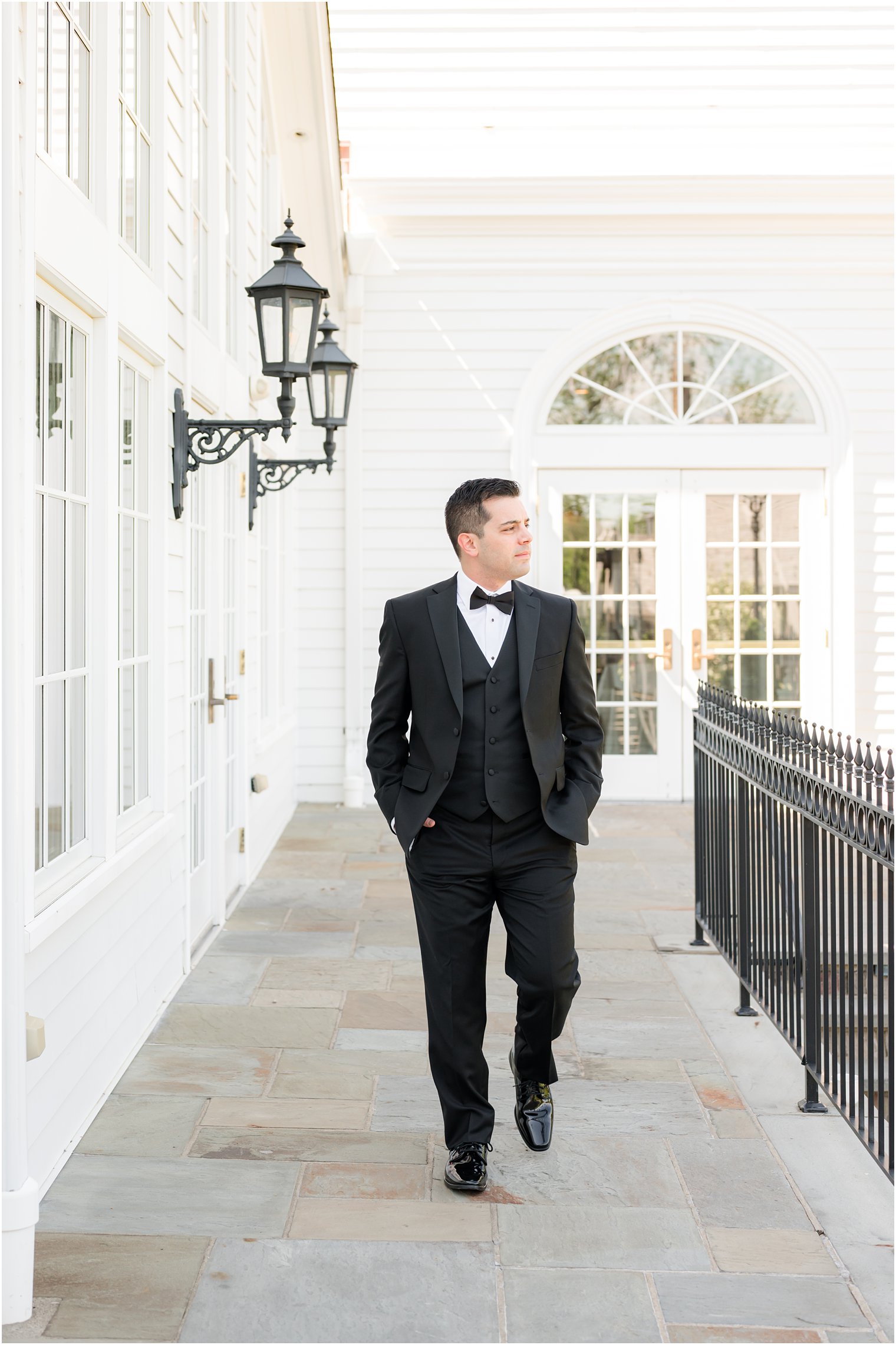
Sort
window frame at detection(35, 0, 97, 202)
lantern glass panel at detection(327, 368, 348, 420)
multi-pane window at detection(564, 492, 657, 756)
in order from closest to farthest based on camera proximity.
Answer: window frame at detection(35, 0, 97, 202)
lantern glass panel at detection(327, 368, 348, 420)
multi-pane window at detection(564, 492, 657, 756)

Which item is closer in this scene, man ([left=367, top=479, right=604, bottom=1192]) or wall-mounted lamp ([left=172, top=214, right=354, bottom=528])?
man ([left=367, top=479, right=604, bottom=1192])

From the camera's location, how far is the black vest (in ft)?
9.75

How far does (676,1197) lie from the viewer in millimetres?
2984

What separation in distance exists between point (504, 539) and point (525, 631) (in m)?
0.23

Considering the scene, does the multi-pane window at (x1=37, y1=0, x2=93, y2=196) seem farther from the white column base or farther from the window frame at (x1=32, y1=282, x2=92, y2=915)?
the white column base

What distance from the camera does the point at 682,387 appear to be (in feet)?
29.7

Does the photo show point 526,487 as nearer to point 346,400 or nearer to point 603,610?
point 603,610

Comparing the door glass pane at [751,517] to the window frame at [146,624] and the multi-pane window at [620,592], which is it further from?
the window frame at [146,624]

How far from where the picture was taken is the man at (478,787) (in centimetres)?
298

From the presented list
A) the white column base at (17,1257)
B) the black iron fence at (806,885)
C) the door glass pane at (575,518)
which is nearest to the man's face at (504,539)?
the black iron fence at (806,885)

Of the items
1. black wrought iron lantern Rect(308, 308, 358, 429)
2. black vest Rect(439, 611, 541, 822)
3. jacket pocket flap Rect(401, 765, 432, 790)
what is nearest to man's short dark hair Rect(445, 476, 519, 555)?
black vest Rect(439, 611, 541, 822)

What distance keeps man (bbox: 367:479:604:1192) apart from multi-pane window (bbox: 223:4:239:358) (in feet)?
11.6

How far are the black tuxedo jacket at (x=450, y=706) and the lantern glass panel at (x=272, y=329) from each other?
1986 millimetres

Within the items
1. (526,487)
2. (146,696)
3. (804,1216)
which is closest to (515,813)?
(804,1216)
